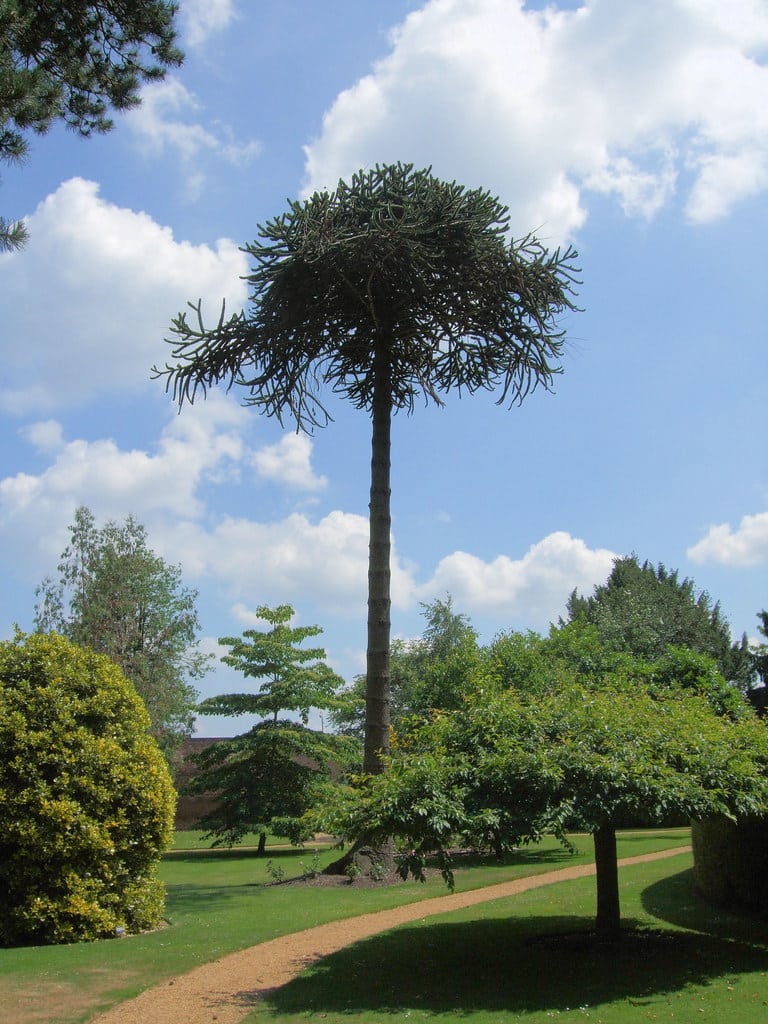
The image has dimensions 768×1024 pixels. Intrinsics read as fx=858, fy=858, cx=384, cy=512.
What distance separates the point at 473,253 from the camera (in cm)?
1623

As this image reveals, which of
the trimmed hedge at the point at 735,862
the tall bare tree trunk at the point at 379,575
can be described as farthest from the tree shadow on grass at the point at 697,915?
the tall bare tree trunk at the point at 379,575

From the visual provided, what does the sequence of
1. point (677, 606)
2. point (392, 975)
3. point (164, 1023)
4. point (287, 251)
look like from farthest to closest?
point (677, 606) < point (287, 251) < point (392, 975) < point (164, 1023)

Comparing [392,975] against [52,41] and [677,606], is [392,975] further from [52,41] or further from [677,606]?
[677,606]

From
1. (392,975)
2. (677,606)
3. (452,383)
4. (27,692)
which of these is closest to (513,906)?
(392,975)

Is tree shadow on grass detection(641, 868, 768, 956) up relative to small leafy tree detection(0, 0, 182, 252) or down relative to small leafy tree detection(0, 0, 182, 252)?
down

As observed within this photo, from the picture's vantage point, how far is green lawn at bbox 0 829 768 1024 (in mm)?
7914

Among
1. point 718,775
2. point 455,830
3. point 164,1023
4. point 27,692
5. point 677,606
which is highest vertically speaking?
point 677,606

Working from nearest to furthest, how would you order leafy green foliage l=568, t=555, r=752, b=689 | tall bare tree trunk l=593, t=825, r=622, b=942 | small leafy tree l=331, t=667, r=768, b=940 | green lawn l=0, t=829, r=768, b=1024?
green lawn l=0, t=829, r=768, b=1024, small leafy tree l=331, t=667, r=768, b=940, tall bare tree trunk l=593, t=825, r=622, b=942, leafy green foliage l=568, t=555, r=752, b=689

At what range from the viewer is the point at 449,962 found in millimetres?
9602

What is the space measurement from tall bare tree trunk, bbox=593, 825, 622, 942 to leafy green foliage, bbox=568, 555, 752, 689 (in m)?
17.2

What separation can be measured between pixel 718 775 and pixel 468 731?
9.00 feet

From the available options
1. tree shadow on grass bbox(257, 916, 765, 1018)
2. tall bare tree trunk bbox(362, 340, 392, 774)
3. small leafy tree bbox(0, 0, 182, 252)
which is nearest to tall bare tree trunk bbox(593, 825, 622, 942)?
tree shadow on grass bbox(257, 916, 765, 1018)

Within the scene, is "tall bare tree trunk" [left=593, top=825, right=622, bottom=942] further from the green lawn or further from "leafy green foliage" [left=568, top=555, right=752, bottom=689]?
"leafy green foliage" [left=568, top=555, right=752, bottom=689]

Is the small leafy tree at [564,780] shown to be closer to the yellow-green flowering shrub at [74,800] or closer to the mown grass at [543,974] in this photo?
the mown grass at [543,974]
